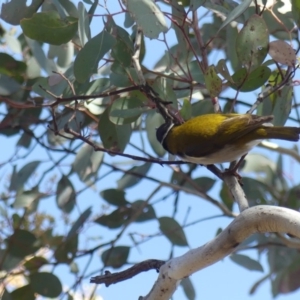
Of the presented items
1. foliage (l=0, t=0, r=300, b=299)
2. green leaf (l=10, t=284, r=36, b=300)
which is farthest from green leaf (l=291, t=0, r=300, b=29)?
green leaf (l=10, t=284, r=36, b=300)

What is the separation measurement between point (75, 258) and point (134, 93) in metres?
0.95

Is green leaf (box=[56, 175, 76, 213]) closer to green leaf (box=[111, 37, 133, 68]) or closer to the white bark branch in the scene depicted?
green leaf (box=[111, 37, 133, 68])

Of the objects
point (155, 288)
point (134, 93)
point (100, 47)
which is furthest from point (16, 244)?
point (155, 288)

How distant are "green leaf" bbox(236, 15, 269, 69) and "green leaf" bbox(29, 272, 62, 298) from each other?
130 cm

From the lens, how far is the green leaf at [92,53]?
205 cm

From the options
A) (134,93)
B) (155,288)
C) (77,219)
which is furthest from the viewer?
(77,219)

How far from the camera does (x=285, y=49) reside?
1.94 metres

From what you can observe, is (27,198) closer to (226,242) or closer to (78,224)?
(78,224)

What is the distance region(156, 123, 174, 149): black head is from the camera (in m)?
2.66

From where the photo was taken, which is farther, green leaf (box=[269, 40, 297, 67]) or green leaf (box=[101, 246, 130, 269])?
green leaf (box=[101, 246, 130, 269])

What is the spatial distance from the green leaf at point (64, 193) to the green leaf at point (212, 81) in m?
1.30

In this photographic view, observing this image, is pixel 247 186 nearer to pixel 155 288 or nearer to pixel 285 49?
pixel 285 49

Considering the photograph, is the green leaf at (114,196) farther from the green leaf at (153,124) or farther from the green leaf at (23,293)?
the green leaf at (23,293)

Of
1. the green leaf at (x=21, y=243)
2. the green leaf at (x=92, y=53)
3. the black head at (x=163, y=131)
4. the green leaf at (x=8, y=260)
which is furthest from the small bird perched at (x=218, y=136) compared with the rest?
the green leaf at (x=8, y=260)
